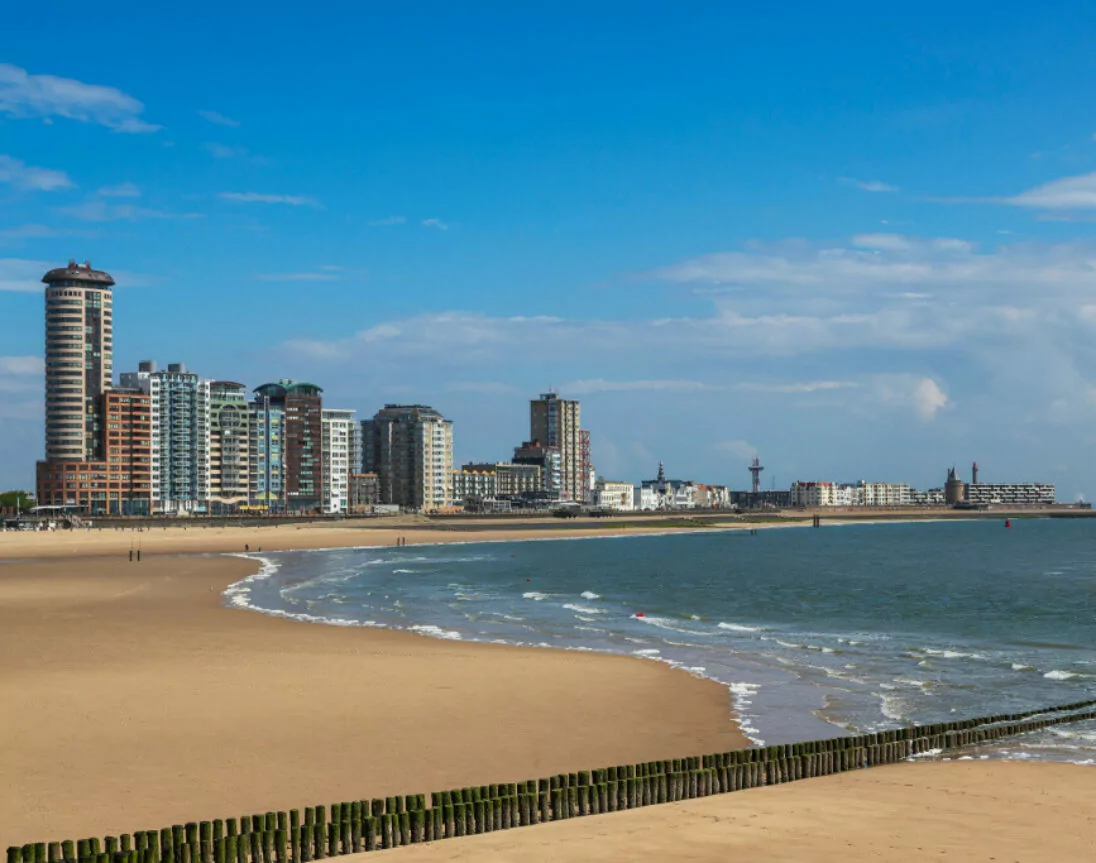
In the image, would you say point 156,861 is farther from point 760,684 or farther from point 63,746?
point 760,684

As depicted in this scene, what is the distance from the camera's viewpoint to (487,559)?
113 meters

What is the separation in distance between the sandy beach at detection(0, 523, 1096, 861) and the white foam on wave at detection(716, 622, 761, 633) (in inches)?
483

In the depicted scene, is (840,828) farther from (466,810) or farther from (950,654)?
(950,654)

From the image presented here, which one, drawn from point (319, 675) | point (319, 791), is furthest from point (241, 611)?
point (319, 791)

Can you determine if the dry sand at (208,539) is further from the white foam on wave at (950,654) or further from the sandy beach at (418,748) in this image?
the white foam on wave at (950,654)

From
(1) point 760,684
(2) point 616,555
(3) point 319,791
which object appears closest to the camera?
(3) point 319,791

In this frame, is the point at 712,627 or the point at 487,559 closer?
the point at 712,627

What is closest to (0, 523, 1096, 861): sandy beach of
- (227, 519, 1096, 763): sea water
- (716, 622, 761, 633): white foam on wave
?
(227, 519, 1096, 763): sea water

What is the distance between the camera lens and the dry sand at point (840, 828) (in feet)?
52.4

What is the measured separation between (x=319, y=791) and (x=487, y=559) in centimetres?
9223

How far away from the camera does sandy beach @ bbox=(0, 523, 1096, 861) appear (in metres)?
17.1

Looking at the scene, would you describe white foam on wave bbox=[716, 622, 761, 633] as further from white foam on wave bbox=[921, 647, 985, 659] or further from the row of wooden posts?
the row of wooden posts

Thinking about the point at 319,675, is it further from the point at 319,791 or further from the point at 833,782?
the point at 833,782

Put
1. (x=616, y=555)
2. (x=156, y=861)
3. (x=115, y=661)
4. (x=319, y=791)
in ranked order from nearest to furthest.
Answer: (x=156, y=861) → (x=319, y=791) → (x=115, y=661) → (x=616, y=555)
